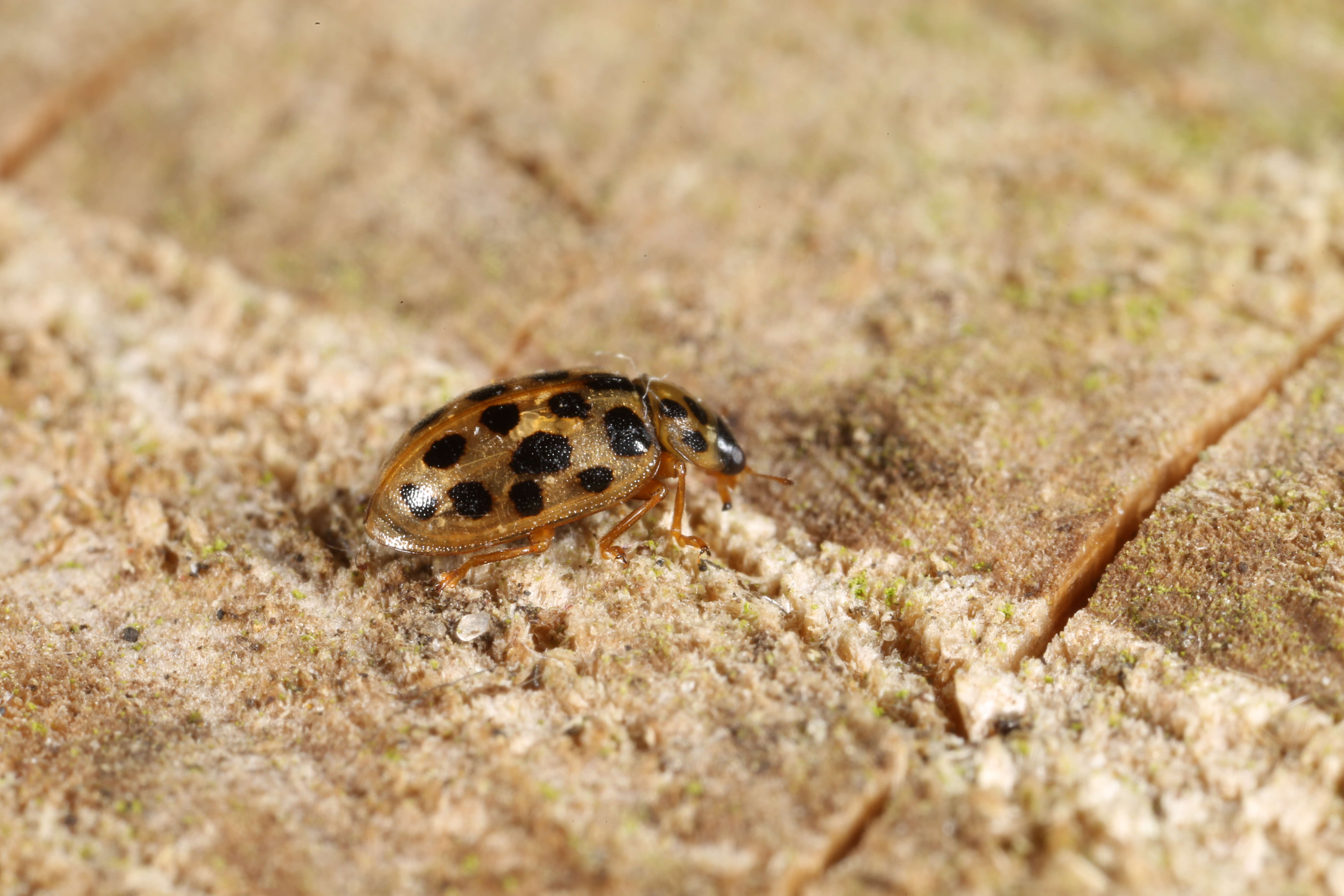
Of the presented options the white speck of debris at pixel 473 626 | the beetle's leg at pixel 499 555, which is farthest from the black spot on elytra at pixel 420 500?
the white speck of debris at pixel 473 626

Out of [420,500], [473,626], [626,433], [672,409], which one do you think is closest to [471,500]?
[420,500]

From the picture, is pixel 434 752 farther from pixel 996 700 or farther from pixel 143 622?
pixel 996 700

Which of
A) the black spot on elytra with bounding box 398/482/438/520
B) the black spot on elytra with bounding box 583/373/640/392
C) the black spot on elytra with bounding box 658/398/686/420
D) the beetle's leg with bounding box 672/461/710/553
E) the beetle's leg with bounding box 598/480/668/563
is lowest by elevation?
the black spot on elytra with bounding box 398/482/438/520

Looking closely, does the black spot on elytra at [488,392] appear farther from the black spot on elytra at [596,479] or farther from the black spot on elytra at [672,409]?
the black spot on elytra at [672,409]

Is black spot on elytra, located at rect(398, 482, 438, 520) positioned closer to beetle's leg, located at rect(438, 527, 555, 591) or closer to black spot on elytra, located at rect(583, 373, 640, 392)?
beetle's leg, located at rect(438, 527, 555, 591)

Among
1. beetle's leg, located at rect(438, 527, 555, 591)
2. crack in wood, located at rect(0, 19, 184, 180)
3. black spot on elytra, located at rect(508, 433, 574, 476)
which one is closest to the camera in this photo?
beetle's leg, located at rect(438, 527, 555, 591)

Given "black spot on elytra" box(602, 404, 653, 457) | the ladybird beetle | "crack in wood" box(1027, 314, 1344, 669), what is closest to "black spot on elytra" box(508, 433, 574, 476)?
the ladybird beetle

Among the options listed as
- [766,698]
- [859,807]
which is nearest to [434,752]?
[766,698]
